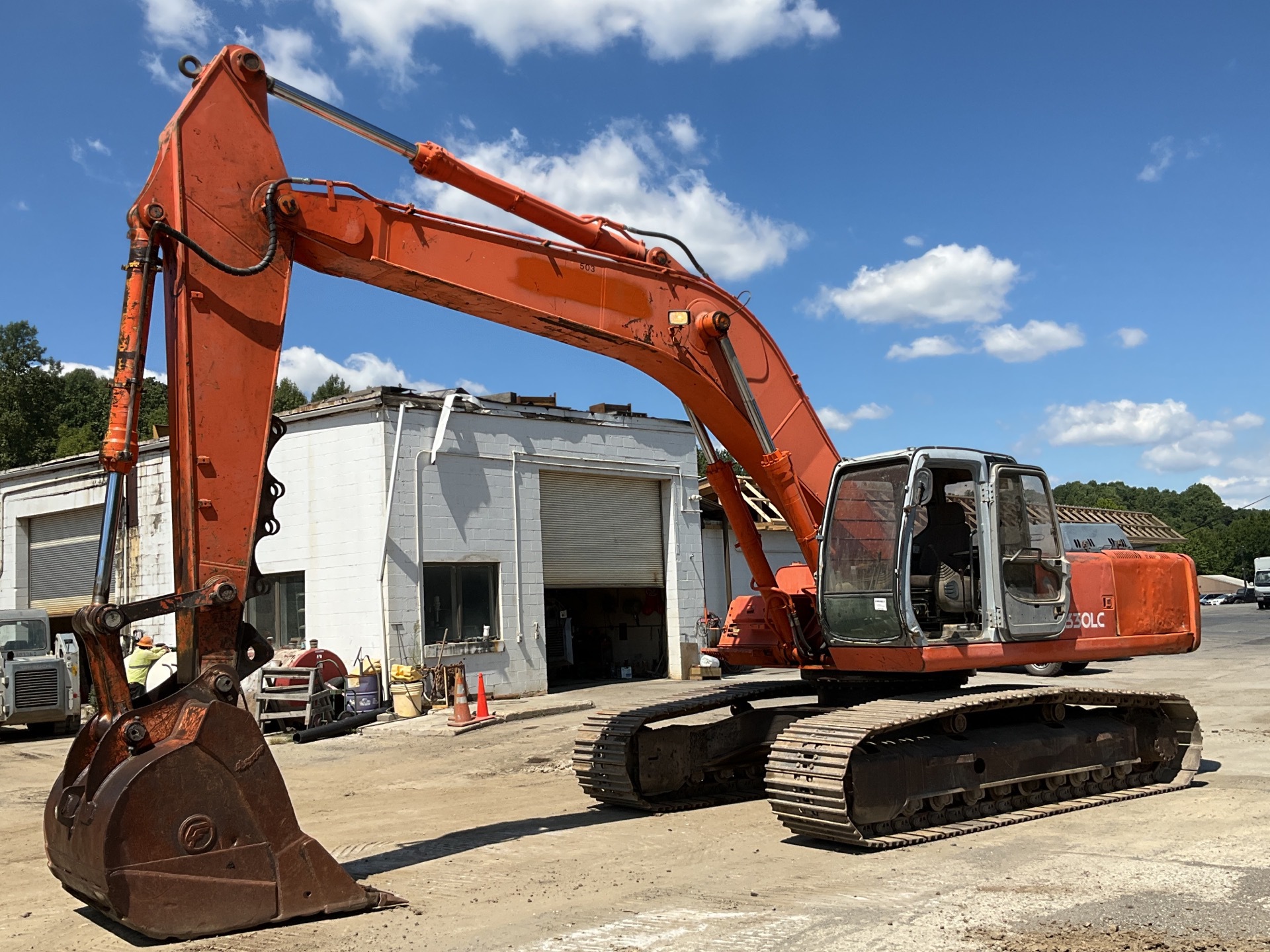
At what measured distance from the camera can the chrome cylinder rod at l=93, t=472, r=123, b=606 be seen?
6.42 metres

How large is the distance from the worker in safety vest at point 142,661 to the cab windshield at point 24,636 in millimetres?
1591

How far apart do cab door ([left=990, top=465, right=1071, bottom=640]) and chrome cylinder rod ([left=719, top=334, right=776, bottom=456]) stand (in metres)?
1.87

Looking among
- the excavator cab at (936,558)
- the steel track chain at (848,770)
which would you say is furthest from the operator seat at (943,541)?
the steel track chain at (848,770)

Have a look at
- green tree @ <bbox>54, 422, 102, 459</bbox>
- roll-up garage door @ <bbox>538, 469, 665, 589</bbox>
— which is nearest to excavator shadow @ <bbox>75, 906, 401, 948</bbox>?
roll-up garage door @ <bbox>538, 469, 665, 589</bbox>

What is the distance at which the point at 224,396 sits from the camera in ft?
22.6

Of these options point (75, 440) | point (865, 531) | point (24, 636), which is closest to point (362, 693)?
point (24, 636)

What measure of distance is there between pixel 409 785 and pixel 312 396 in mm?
61641

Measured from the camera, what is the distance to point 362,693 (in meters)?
19.3

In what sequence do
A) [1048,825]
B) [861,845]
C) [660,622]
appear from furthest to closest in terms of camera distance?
[660,622] → [1048,825] → [861,845]

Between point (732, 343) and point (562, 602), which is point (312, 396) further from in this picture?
point (732, 343)

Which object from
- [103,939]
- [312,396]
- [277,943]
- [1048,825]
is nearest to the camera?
[277,943]

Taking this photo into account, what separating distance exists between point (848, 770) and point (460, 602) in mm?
14322

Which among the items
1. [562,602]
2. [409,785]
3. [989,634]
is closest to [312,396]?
[562,602]

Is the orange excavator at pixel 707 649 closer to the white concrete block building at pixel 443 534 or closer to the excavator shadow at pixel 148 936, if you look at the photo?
the excavator shadow at pixel 148 936
